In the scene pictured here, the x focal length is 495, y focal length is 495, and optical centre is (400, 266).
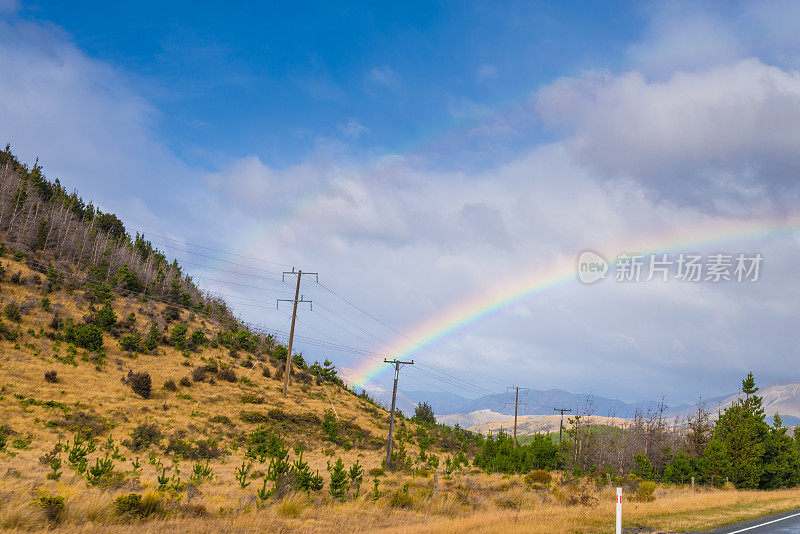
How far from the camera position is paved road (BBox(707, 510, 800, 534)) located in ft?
53.3

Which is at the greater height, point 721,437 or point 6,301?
point 6,301

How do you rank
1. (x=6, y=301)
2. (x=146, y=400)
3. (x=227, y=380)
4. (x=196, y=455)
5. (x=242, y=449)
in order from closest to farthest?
(x=196, y=455)
(x=242, y=449)
(x=146, y=400)
(x=6, y=301)
(x=227, y=380)

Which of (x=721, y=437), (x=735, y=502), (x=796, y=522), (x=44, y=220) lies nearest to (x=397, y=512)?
(x=796, y=522)

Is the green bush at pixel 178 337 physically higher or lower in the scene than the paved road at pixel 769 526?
higher

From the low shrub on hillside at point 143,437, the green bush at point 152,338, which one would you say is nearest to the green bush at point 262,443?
the low shrub on hillside at point 143,437

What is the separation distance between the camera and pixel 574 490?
2925cm

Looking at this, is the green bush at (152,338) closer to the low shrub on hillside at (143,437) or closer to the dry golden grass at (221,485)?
the dry golden grass at (221,485)

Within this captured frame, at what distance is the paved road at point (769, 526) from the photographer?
16231 millimetres

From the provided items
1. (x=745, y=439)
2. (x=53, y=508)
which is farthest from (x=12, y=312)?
(x=745, y=439)

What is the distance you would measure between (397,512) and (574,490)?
51.8 feet

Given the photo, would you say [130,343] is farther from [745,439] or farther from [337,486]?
[745,439]

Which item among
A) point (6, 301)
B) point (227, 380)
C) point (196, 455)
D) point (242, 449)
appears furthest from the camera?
point (227, 380)

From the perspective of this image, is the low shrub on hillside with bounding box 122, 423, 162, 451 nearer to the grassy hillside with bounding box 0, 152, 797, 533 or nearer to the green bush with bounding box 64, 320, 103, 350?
the grassy hillside with bounding box 0, 152, 797, 533

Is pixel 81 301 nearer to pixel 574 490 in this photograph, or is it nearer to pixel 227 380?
pixel 227 380
